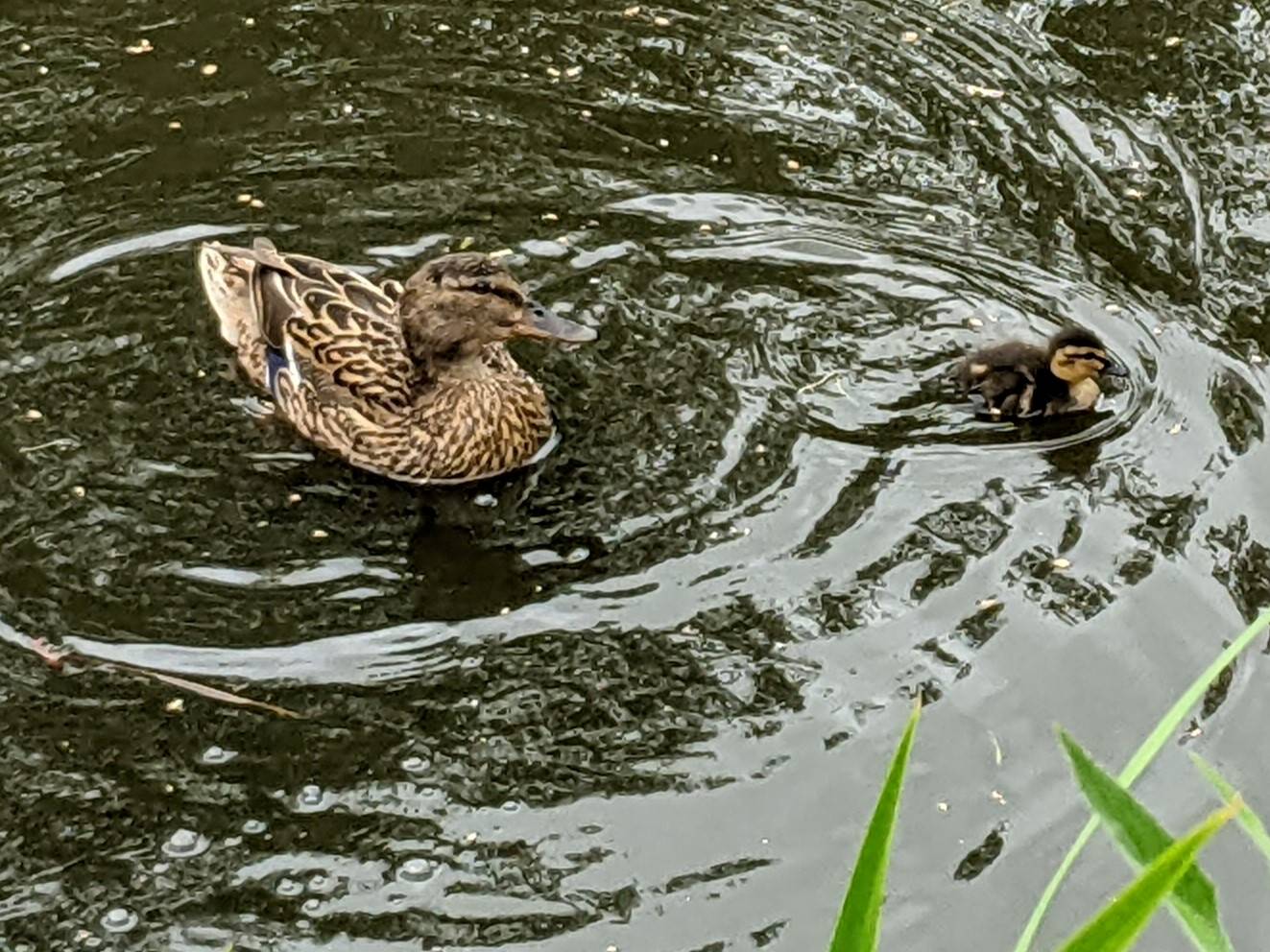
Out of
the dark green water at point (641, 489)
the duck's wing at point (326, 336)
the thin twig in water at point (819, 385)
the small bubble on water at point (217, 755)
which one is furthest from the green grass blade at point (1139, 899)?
the duck's wing at point (326, 336)

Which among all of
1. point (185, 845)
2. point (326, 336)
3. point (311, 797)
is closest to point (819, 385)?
point (326, 336)

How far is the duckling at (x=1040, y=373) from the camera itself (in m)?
4.55

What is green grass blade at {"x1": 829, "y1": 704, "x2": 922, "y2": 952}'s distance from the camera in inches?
60.2

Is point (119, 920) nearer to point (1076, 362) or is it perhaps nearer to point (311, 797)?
point (311, 797)

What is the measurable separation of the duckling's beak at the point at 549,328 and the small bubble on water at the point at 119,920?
1774 millimetres

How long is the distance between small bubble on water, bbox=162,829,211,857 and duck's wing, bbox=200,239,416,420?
4.59ft

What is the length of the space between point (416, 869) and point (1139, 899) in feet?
7.76

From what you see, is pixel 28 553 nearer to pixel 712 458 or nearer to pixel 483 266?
pixel 483 266

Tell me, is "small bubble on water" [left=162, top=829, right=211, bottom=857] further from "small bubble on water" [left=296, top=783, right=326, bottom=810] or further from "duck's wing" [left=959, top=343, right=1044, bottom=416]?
"duck's wing" [left=959, top=343, right=1044, bottom=416]

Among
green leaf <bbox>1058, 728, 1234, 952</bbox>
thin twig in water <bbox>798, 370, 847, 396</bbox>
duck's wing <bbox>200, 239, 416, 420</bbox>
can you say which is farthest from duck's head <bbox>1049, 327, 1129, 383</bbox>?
green leaf <bbox>1058, 728, 1234, 952</bbox>

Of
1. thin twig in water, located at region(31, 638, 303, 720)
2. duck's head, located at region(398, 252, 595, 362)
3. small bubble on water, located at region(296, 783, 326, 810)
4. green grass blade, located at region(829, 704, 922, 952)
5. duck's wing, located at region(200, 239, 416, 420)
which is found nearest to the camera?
green grass blade, located at region(829, 704, 922, 952)

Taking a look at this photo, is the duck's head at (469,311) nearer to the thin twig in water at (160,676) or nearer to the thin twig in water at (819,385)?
the thin twig in water at (819,385)

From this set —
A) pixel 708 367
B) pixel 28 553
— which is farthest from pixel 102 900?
pixel 708 367

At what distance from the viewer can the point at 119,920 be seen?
351cm
